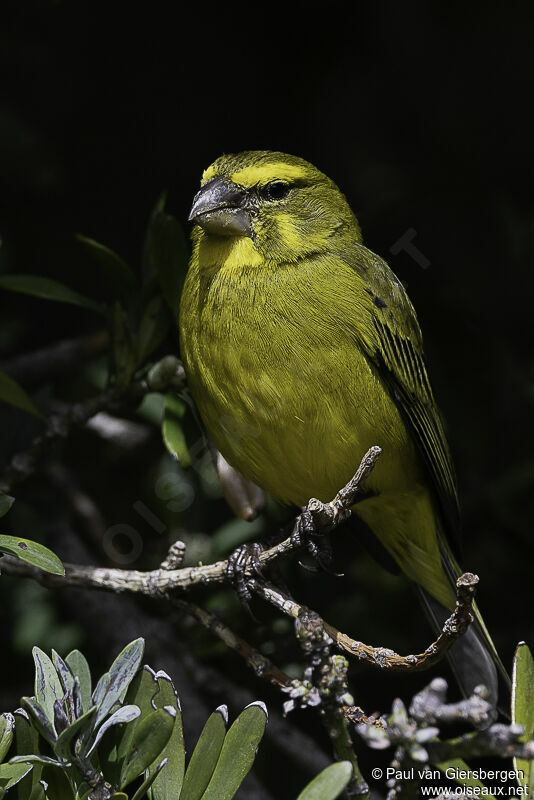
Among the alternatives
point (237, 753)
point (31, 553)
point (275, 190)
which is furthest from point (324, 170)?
point (237, 753)

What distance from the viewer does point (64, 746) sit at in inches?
57.1

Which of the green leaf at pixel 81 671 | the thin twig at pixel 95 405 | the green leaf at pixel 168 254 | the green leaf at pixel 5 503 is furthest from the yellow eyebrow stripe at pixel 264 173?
the green leaf at pixel 81 671

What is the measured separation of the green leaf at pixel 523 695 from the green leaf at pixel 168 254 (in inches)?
58.2

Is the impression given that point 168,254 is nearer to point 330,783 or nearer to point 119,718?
point 119,718

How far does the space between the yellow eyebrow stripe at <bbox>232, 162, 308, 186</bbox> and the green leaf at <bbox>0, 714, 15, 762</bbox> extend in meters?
1.56

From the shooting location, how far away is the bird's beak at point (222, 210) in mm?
2436

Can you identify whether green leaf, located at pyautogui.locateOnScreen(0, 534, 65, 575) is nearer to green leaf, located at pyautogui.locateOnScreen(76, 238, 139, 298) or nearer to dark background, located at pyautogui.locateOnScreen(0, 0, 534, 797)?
green leaf, located at pyautogui.locateOnScreen(76, 238, 139, 298)

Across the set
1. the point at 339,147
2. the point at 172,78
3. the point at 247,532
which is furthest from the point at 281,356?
the point at 172,78

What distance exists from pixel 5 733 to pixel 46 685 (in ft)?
0.33

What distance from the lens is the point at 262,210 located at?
2529 millimetres

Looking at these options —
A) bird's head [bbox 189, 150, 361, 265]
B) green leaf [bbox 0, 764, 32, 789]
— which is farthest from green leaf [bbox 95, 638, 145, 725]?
bird's head [bbox 189, 150, 361, 265]

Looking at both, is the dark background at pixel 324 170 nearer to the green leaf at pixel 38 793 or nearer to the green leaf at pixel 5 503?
the green leaf at pixel 5 503

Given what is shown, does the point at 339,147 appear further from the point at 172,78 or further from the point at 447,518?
the point at 447,518

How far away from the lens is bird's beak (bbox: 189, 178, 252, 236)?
7.99 ft
